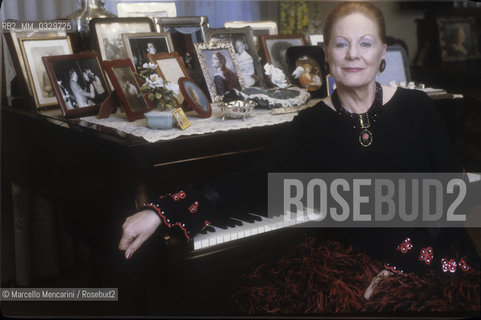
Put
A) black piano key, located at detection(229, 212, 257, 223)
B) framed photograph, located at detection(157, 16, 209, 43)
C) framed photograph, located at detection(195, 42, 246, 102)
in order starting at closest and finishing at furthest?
1. black piano key, located at detection(229, 212, 257, 223)
2. framed photograph, located at detection(195, 42, 246, 102)
3. framed photograph, located at detection(157, 16, 209, 43)

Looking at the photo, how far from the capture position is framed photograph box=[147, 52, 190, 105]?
1697mm

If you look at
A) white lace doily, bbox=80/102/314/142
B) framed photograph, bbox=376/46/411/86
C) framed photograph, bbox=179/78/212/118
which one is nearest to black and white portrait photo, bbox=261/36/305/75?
framed photograph, bbox=376/46/411/86

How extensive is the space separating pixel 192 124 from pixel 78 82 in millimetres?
419

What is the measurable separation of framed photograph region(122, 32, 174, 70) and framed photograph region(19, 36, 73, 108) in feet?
1.00

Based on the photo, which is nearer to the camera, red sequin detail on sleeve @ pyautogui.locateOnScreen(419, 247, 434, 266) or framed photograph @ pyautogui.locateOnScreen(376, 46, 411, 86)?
red sequin detail on sleeve @ pyautogui.locateOnScreen(419, 247, 434, 266)

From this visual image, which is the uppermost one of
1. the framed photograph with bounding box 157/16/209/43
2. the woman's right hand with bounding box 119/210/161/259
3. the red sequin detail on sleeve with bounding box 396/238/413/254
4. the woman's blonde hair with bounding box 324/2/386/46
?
the framed photograph with bounding box 157/16/209/43

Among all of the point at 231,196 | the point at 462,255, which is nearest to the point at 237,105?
the point at 231,196

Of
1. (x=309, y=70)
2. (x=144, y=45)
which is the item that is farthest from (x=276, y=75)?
(x=144, y=45)

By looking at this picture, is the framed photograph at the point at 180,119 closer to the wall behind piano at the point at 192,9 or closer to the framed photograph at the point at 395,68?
the wall behind piano at the point at 192,9

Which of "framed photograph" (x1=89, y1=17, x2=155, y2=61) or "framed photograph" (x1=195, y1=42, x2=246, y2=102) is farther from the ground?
"framed photograph" (x1=89, y1=17, x2=155, y2=61)

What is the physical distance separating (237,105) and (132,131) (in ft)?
1.09

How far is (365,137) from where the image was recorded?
1.20 meters

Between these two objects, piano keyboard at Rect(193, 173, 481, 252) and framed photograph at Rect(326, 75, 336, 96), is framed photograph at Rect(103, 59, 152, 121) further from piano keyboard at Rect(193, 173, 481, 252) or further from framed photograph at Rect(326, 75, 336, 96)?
framed photograph at Rect(326, 75, 336, 96)

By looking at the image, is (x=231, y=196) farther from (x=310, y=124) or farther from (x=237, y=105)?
(x=237, y=105)
